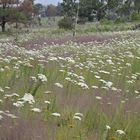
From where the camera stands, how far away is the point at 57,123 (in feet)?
14.9

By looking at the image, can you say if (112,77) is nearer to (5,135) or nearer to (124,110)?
(124,110)

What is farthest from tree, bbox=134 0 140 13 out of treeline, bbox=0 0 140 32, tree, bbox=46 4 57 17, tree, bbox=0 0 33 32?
tree, bbox=46 4 57 17

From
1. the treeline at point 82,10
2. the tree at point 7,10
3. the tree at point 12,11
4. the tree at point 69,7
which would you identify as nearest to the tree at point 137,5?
the treeline at point 82,10

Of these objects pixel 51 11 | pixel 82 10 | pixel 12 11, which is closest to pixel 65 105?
pixel 12 11

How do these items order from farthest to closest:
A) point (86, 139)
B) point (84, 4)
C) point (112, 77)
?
point (84, 4) → point (112, 77) → point (86, 139)

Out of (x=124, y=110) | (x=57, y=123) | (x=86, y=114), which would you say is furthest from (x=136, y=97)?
(x=57, y=123)

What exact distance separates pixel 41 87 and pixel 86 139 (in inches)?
73.0

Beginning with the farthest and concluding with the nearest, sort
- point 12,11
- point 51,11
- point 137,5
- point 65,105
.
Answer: point 51,11 → point 137,5 → point 12,11 → point 65,105

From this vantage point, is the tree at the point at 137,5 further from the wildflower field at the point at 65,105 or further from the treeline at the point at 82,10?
the wildflower field at the point at 65,105

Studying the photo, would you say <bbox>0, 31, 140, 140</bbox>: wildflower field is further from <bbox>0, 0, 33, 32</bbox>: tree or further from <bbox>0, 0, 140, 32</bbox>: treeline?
<bbox>0, 0, 140, 32</bbox>: treeline

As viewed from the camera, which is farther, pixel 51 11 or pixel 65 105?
pixel 51 11

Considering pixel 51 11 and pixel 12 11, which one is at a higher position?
pixel 12 11

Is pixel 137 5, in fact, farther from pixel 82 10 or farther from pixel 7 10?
pixel 7 10

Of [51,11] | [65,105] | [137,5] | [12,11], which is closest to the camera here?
[65,105]
